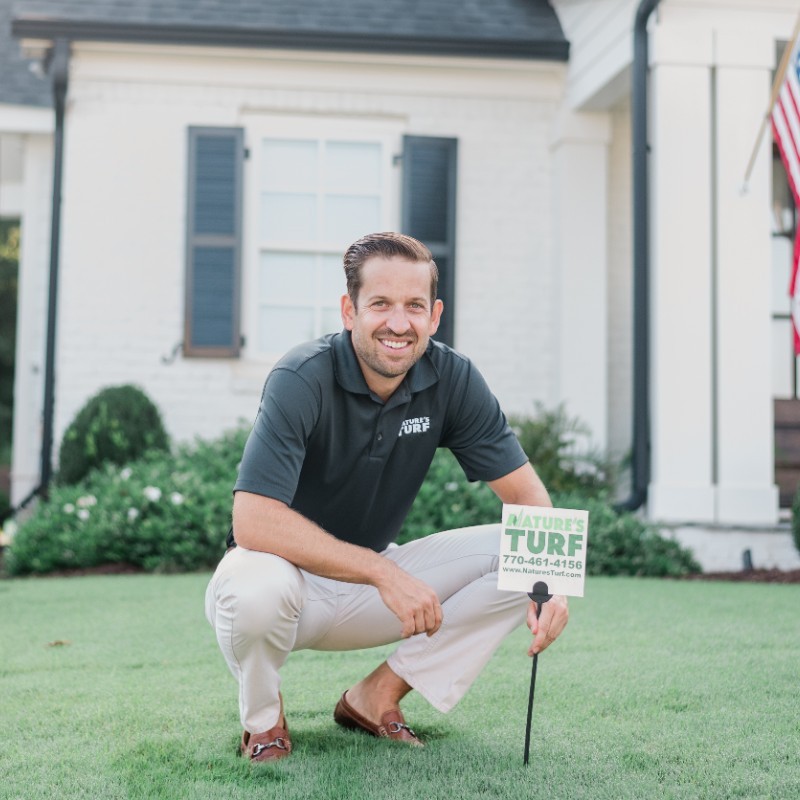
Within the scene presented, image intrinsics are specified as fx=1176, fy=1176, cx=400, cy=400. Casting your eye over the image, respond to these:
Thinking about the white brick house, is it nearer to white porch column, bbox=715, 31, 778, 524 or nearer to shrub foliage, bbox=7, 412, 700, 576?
white porch column, bbox=715, 31, 778, 524

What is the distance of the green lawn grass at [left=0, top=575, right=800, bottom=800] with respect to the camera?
2.60 meters

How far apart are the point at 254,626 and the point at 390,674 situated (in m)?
0.50

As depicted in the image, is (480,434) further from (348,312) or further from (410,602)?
(410,602)

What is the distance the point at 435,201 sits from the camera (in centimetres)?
873

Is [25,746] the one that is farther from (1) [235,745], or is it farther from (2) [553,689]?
(2) [553,689]

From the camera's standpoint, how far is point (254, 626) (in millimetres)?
2721

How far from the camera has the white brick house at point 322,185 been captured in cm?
851

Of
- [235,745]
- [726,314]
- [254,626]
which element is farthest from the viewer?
[726,314]

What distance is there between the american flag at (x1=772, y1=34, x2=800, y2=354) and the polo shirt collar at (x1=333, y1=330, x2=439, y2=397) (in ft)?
13.0

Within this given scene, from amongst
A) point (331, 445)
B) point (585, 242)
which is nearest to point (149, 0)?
point (585, 242)

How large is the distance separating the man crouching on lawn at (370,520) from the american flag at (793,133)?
12.7 ft

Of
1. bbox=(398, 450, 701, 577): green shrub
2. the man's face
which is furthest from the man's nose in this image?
bbox=(398, 450, 701, 577): green shrub

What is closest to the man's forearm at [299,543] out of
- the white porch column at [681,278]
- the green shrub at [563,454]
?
the white porch column at [681,278]

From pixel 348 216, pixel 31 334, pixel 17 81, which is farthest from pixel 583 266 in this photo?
pixel 17 81
